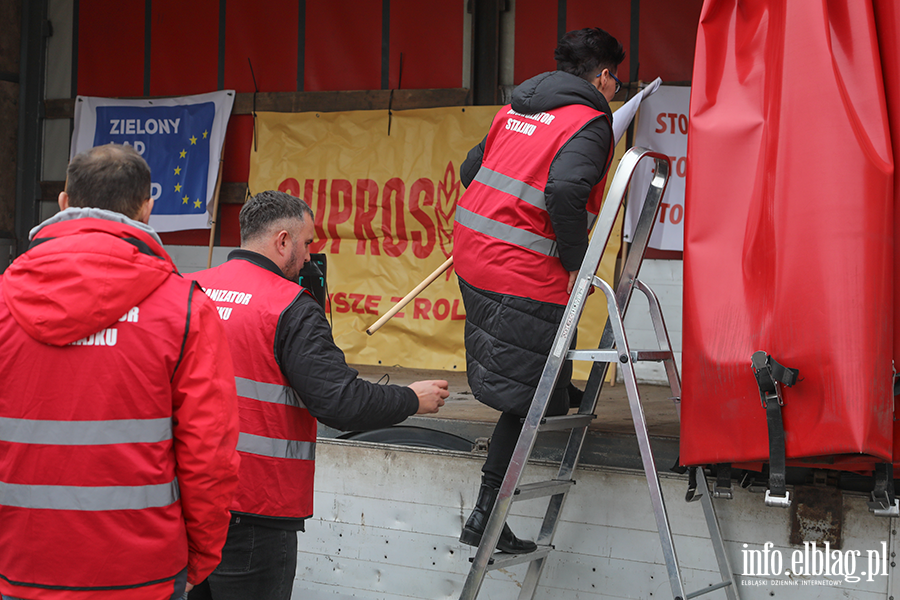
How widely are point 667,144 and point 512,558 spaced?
3.36 metres

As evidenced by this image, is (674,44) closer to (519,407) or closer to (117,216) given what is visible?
(519,407)

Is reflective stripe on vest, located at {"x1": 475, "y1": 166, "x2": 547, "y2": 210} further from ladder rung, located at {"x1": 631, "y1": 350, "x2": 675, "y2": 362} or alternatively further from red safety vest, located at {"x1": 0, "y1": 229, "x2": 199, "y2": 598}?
red safety vest, located at {"x1": 0, "y1": 229, "x2": 199, "y2": 598}

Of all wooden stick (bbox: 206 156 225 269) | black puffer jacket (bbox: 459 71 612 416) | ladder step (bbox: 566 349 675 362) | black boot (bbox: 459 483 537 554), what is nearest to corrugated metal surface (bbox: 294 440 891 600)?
black boot (bbox: 459 483 537 554)

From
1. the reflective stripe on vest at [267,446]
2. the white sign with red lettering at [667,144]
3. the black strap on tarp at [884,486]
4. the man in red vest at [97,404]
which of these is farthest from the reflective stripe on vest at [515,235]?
the white sign with red lettering at [667,144]

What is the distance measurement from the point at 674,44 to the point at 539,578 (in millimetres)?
3680

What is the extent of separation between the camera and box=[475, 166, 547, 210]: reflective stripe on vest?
2.80 m

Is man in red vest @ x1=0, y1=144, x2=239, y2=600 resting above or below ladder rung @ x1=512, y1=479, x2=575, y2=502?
above

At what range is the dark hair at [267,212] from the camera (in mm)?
2471

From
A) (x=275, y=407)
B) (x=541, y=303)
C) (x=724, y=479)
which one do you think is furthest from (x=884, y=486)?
(x=275, y=407)

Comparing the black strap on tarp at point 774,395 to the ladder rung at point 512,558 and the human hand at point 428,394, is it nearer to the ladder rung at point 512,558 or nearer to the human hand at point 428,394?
the human hand at point 428,394

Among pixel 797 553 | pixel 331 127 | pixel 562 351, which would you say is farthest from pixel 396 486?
pixel 331 127

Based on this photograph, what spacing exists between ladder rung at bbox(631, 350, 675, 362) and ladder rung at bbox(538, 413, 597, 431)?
352mm

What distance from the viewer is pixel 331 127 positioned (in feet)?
20.1

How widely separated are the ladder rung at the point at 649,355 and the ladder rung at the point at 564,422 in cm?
35
